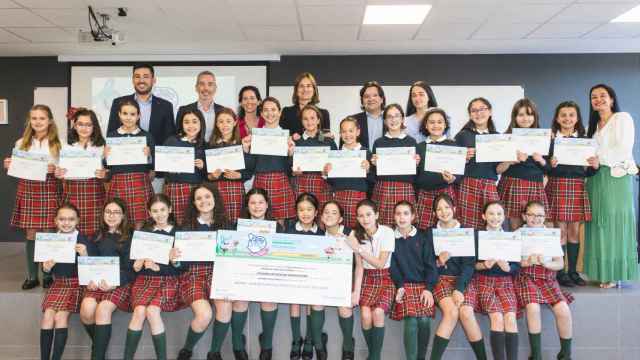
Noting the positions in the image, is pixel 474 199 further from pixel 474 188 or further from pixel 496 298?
pixel 496 298

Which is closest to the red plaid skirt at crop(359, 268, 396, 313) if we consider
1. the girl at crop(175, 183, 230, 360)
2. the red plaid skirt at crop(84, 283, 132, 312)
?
the girl at crop(175, 183, 230, 360)

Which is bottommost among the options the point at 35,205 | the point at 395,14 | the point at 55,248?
the point at 55,248

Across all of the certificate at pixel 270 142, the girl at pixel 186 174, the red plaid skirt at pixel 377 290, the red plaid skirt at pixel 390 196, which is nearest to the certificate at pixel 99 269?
the girl at pixel 186 174

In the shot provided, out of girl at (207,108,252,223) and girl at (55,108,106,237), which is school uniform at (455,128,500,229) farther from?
girl at (55,108,106,237)

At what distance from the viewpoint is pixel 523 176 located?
3566 mm

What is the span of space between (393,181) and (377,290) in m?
0.82

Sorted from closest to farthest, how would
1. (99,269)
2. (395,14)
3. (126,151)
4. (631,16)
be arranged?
1. (99,269)
2. (126,151)
3. (395,14)
4. (631,16)

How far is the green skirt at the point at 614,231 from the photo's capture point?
11.8 feet

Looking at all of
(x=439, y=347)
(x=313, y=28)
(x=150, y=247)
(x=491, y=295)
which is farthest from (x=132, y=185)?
(x=313, y=28)

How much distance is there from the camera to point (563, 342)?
10.3 feet

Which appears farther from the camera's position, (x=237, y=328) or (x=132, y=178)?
(x=132, y=178)

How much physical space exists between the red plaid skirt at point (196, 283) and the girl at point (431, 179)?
5.26 ft

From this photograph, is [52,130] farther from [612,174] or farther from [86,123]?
[612,174]

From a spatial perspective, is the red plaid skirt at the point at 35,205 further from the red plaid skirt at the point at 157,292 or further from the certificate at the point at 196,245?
the certificate at the point at 196,245
